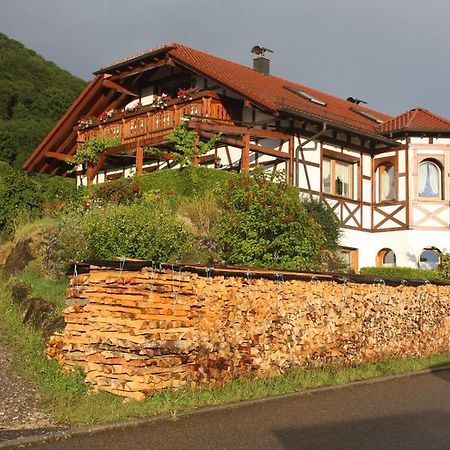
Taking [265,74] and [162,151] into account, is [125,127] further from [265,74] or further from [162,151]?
[265,74]

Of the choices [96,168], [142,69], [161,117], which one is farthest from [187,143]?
[96,168]

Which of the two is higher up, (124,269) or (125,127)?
(125,127)

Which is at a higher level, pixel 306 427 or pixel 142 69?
pixel 142 69

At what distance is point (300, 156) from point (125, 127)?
19.6 ft

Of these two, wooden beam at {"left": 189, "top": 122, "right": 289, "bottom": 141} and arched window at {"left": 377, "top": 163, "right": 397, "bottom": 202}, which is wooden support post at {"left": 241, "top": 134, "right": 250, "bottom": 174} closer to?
wooden beam at {"left": 189, "top": 122, "right": 289, "bottom": 141}

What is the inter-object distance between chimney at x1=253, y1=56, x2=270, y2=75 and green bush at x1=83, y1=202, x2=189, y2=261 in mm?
15429

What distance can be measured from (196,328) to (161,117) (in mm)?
13150

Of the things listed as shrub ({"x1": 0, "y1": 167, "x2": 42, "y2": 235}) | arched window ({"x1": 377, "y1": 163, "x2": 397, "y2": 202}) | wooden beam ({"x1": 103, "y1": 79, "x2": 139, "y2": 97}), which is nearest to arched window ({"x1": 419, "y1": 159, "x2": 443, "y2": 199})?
arched window ({"x1": 377, "y1": 163, "x2": 397, "y2": 202})

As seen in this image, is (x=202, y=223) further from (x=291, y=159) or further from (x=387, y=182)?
(x=387, y=182)

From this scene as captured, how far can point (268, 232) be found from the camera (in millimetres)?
12719

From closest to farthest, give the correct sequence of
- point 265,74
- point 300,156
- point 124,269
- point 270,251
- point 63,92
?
1. point 124,269
2. point 270,251
3. point 300,156
4. point 265,74
5. point 63,92

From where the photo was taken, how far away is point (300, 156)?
2077cm

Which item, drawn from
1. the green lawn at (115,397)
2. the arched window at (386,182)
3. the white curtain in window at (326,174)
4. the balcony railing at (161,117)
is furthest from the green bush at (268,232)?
the arched window at (386,182)

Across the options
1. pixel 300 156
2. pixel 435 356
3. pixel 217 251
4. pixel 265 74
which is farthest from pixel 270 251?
pixel 265 74
